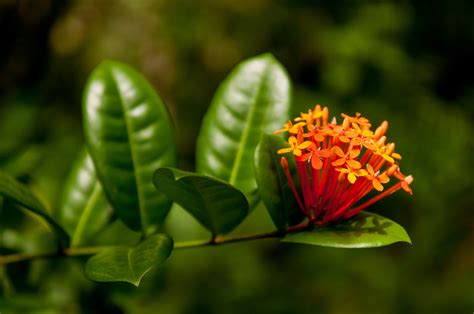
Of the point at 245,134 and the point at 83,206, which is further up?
the point at 245,134

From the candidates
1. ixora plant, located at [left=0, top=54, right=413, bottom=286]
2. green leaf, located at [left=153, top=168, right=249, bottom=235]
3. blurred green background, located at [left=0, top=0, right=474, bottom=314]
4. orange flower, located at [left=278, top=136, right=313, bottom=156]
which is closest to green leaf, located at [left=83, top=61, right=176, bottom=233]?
ixora plant, located at [left=0, top=54, right=413, bottom=286]

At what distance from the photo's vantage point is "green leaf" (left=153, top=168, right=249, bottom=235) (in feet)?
2.59

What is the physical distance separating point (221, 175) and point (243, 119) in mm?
122

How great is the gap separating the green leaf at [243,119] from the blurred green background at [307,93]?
46.4 inches

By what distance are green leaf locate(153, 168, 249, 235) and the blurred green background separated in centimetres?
127

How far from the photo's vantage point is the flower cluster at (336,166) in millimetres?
824

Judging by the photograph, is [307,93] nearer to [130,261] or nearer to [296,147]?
[296,147]

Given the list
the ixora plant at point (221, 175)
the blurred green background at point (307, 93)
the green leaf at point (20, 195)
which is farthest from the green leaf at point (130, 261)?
the blurred green background at point (307, 93)

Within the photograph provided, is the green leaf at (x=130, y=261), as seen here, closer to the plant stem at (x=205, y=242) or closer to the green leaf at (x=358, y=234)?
the plant stem at (x=205, y=242)

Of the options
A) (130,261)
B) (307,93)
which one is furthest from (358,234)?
(307,93)

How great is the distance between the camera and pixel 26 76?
7.16 feet

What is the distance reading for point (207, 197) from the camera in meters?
0.85

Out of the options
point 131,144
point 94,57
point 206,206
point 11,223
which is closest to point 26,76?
point 94,57

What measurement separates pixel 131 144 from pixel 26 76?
1.39m
